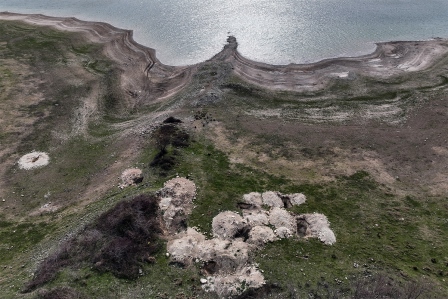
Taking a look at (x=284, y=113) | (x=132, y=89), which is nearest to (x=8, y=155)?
(x=132, y=89)

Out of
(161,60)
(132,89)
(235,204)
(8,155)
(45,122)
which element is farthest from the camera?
(161,60)

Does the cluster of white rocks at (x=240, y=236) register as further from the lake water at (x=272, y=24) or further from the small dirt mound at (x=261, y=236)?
the lake water at (x=272, y=24)

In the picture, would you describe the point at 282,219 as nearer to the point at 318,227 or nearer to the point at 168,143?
the point at 318,227

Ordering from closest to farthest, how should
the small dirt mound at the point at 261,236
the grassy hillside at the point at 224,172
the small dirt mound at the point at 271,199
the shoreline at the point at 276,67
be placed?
the grassy hillside at the point at 224,172
the small dirt mound at the point at 261,236
the small dirt mound at the point at 271,199
the shoreline at the point at 276,67

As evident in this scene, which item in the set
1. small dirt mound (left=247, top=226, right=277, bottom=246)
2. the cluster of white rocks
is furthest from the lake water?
small dirt mound (left=247, top=226, right=277, bottom=246)

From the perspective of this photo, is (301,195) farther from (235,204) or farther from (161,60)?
(161,60)

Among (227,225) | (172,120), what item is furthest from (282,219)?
(172,120)

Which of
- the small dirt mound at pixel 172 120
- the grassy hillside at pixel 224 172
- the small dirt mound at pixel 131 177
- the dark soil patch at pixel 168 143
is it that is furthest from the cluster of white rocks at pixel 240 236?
the small dirt mound at pixel 172 120
